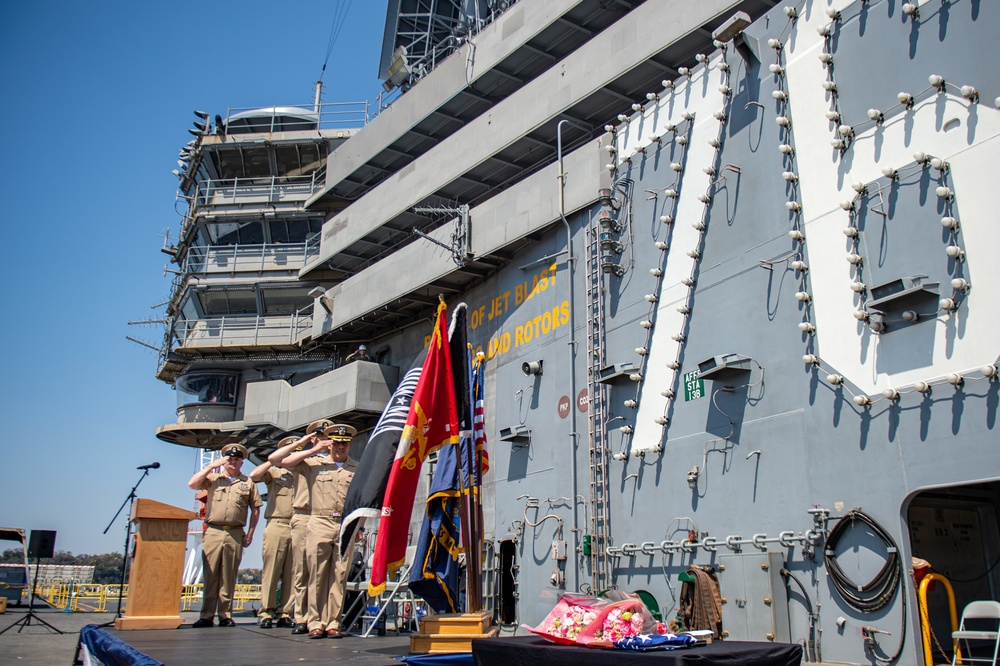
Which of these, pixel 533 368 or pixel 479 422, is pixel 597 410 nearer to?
pixel 533 368

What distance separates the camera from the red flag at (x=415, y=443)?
19.6 feet

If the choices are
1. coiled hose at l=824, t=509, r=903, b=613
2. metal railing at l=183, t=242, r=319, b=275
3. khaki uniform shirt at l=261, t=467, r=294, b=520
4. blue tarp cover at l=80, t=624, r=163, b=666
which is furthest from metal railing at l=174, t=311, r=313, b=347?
coiled hose at l=824, t=509, r=903, b=613

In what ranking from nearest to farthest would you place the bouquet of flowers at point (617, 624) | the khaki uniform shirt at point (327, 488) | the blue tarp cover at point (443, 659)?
the bouquet of flowers at point (617, 624) < the blue tarp cover at point (443, 659) < the khaki uniform shirt at point (327, 488)

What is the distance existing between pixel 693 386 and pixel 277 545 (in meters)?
6.00

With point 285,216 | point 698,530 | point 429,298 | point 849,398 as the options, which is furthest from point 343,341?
point 849,398

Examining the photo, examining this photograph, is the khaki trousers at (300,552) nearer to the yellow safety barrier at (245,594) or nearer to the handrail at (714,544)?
the handrail at (714,544)

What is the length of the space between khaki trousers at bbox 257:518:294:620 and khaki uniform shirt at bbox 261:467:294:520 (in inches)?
3.8

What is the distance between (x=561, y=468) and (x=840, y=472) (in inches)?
200

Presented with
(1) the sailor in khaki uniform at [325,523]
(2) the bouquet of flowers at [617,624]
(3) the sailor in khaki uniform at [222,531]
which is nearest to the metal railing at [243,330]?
(3) the sailor in khaki uniform at [222,531]

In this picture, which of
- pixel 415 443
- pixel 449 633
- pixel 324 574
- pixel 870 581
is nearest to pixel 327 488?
pixel 324 574

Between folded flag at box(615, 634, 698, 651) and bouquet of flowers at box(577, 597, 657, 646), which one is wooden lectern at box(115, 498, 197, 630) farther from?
folded flag at box(615, 634, 698, 651)

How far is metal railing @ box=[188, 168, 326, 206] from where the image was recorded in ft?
81.7

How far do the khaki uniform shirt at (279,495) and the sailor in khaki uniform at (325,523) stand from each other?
4.88 ft

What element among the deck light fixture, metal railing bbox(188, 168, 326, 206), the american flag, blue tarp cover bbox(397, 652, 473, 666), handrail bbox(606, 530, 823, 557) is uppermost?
metal railing bbox(188, 168, 326, 206)
